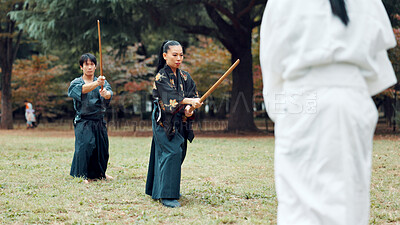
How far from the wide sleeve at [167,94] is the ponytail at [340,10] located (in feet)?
9.56

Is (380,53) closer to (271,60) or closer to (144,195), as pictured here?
(271,60)

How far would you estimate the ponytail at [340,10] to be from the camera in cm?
271

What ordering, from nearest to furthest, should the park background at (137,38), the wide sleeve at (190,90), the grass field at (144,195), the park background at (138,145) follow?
1. the grass field at (144,195)
2. the park background at (138,145)
3. the wide sleeve at (190,90)
4. the park background at (137,38)

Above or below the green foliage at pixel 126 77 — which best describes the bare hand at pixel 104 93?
below

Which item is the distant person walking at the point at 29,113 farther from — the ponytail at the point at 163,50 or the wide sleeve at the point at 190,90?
the wide sleeve at the point at 190,90

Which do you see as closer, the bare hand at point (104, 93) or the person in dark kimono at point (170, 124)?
the person in dark kimono at point (170, 124)

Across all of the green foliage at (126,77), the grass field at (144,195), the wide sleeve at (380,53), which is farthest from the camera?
the green foliage at (126,77)

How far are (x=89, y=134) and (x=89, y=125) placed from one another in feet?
0.51

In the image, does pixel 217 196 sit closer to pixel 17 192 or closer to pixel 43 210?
pixel 43 210

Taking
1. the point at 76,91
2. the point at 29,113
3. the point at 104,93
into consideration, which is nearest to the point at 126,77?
the point at 29,113

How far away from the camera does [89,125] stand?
7.38 metres

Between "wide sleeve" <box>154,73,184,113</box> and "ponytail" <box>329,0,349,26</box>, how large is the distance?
115 inches

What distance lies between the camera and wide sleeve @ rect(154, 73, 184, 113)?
5.38 metres

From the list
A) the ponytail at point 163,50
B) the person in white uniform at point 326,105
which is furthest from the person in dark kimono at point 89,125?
the person in white uniform at point 326,105
